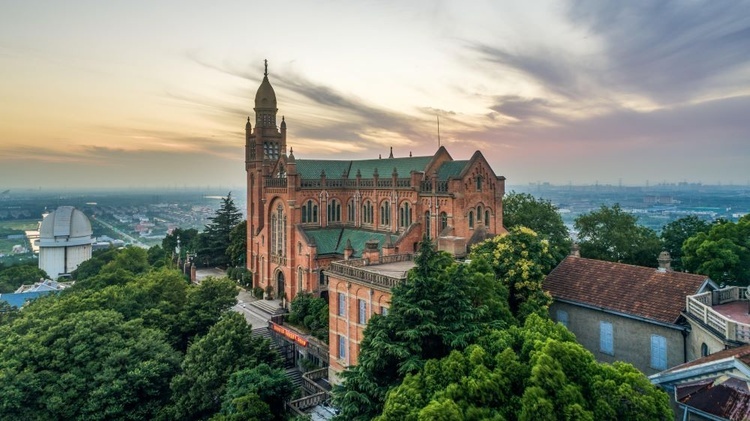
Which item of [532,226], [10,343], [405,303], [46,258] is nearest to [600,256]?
[532,226]

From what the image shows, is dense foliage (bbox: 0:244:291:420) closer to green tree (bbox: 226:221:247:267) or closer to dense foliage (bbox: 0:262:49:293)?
green tree (bbox: 226:221:247:267)

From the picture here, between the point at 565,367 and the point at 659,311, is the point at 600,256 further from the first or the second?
the point at 565,367

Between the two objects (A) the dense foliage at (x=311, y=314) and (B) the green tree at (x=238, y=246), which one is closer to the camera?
(A) the dense foliage at (x=311, y=314)

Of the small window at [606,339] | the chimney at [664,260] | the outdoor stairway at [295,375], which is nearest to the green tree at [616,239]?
the chimney at [664,260]

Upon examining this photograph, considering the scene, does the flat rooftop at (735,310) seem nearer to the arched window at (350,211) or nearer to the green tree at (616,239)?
the green tree at (616,239)

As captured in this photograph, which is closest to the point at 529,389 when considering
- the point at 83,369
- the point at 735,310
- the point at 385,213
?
the point at 735,310

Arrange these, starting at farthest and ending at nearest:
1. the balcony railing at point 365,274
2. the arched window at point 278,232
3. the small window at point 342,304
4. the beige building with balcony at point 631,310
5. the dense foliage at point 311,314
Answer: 1. the arched window at point 278,232
2. the dense foliage at point 311,314
3. the small window at point 342,304
4. the balcony railing at point 365,274
5. the beige building with balcony at point 631,310

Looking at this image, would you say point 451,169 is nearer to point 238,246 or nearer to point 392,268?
point 392,268
